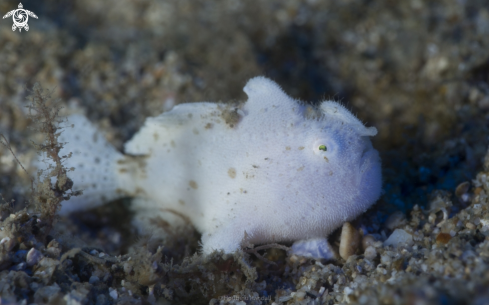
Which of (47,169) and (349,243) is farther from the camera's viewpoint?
(349,243)

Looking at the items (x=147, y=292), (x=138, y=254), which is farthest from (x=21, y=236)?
(x=147, y=292)

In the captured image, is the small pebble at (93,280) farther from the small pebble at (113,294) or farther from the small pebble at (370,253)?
Answer: the small pebble at (370,253)

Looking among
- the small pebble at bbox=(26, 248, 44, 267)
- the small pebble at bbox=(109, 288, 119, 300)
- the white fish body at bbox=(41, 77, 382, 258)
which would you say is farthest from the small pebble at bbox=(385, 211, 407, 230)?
the small pebble at bbox=(26, 248, 44, 267)

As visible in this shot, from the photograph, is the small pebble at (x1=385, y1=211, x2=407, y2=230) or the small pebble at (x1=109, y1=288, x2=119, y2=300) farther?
the small pebble at (x1=385, y1=211, x2=407, y2=230)

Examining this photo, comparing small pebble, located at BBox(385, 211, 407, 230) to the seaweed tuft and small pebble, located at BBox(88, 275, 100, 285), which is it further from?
the seaweed tuft

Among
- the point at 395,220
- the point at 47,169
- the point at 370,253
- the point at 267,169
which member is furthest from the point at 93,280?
the point at 395,220

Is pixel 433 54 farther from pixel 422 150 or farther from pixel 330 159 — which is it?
pixel 330 159

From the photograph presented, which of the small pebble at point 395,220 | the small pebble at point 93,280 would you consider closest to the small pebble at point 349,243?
the small pebble at point 395,220

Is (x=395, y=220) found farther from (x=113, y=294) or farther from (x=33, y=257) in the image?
(x=33, y=257)
